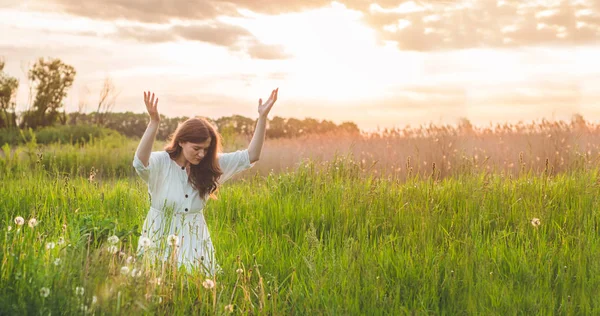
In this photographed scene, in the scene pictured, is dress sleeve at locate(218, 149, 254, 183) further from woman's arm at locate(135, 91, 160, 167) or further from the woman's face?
woman's arm at locate(135, 91, 160, 167)

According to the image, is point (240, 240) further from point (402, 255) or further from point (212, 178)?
point (402, 255)

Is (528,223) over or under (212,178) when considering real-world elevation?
under

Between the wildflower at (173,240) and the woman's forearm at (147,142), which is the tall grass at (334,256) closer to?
the wildflower at (173,240)

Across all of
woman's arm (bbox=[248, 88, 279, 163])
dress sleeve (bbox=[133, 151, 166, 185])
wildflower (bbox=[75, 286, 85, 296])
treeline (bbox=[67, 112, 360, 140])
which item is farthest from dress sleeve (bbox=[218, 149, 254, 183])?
treeline (bbox=[67, 112, 360, 140])

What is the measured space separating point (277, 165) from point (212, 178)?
8.39 metres

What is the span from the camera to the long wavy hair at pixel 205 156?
16.0 feet

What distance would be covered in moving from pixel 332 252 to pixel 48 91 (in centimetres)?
2617

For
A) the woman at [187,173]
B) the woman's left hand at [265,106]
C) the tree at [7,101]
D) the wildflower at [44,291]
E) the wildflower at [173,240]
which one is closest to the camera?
the wildflower at [44,291]

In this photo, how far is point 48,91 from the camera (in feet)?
89.1

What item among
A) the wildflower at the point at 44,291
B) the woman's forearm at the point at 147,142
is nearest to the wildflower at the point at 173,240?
the wildflower at the point at 44,291

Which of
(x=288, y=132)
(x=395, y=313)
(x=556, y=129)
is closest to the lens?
(x=395, y=313)

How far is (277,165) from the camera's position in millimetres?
13414

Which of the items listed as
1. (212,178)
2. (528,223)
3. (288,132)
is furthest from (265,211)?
(288,132)

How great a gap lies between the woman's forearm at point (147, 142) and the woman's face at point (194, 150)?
0.99 feet
